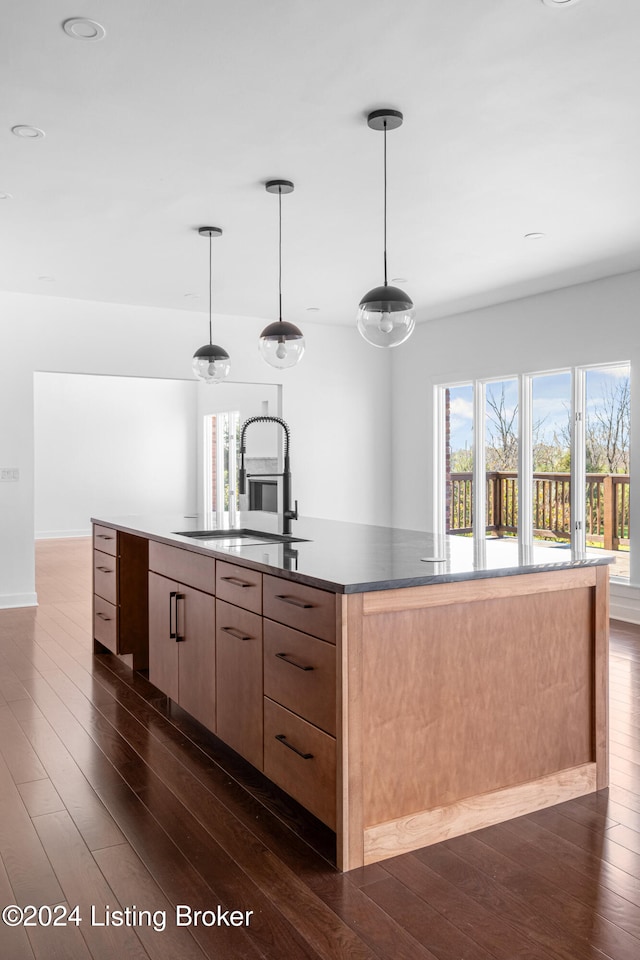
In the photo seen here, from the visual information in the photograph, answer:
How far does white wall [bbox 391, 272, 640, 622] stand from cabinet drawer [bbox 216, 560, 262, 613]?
390 cm

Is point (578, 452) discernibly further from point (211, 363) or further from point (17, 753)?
point (17, 753)

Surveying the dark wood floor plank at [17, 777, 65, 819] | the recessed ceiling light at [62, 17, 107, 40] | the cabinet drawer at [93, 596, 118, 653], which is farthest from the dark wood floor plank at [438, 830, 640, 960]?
the recessed ceiling light at [62, 17, 107, 40]

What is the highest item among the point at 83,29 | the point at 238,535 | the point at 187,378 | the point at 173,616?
the point at 83,29

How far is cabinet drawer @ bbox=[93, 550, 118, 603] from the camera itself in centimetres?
431

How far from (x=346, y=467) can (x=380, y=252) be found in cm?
331

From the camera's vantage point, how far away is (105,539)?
451cm

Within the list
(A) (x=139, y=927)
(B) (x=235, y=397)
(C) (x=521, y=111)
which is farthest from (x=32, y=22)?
(B) (x=235, y=397)

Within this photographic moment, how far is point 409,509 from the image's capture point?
321 inches

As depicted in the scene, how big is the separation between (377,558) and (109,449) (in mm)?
10100

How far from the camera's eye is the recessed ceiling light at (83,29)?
238 centimetres

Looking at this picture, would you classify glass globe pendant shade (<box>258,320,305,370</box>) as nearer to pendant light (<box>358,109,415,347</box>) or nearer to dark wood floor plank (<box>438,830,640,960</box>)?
pendant light (<box>358,109,415,347</box>)

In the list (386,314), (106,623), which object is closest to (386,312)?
(386,314)

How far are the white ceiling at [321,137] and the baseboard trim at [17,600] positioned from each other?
2.63 m

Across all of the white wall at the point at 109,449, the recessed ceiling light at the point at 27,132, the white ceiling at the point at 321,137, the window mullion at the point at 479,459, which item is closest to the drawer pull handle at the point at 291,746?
the white ceiling at the point at 321,137
